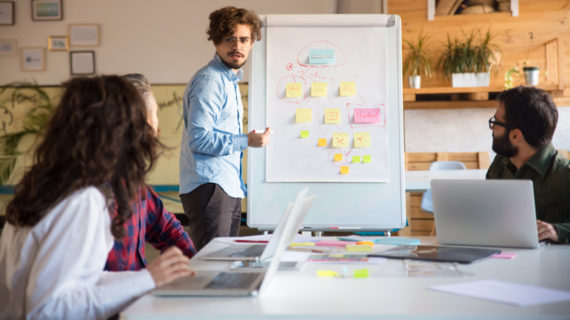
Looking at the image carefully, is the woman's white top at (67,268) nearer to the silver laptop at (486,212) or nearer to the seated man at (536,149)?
the silver laptop at (486,212)

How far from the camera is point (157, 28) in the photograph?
5656 millimetres

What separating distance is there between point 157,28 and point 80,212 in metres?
4.74

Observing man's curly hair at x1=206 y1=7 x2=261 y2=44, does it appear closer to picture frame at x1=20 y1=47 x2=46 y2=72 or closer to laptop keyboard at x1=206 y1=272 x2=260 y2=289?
laptop keyboard at x1=206 y1=272 x2=260 y2=289

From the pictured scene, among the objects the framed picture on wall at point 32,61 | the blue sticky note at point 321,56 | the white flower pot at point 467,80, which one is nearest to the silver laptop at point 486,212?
the blue sticky note at point 321,56

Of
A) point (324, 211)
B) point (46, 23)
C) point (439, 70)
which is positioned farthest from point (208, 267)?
point (46, 23)

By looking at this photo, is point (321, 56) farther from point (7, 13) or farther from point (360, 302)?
point (7, 13)

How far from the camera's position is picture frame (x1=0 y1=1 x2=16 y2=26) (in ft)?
18.7

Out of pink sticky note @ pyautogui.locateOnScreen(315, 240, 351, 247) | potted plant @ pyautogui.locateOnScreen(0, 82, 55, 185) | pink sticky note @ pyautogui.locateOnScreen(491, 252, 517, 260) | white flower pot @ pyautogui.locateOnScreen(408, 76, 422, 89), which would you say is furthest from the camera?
potted plant @ pyautogui.locateOnScreen(0, 82, 55, 185)

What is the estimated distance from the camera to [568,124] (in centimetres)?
555

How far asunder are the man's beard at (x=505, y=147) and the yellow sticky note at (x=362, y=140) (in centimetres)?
79

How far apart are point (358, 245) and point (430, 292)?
0.65 meters

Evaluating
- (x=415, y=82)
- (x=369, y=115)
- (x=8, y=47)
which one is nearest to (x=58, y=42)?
(x=8, y=47)

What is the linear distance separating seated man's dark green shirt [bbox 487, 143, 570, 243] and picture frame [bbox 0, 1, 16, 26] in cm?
Result: 513

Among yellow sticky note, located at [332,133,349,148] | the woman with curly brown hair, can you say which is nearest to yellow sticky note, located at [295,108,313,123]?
yellow sticky note, located at [332,133,349,148]
